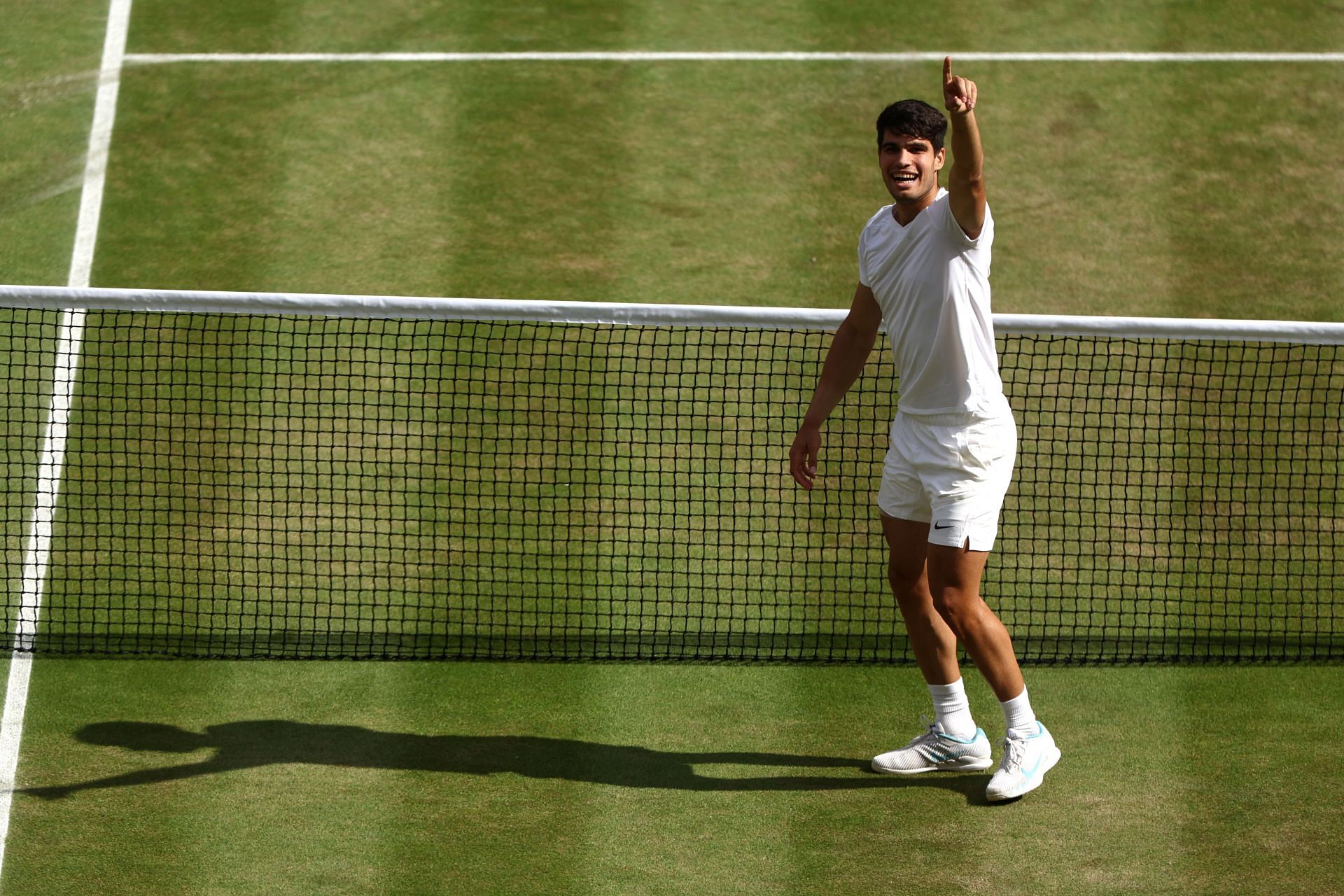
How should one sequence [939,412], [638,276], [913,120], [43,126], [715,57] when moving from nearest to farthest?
1. [913,120]
2. [939,412]
3. [638,276]
4. [43,126]
5. [715,57]

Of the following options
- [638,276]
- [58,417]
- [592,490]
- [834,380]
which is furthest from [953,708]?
[58,417]

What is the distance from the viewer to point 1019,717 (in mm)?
6758

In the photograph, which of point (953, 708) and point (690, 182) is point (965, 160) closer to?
point (953, 708)

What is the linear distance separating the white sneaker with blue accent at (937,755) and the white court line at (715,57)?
711cm

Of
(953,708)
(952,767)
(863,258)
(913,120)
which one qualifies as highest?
(913,120)

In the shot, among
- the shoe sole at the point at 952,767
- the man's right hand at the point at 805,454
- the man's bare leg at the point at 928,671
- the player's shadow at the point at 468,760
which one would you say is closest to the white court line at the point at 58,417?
the player's shadow at the point at 468,760

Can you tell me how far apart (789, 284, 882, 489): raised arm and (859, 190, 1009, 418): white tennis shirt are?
0.84ft

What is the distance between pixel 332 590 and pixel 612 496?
5.37 ft

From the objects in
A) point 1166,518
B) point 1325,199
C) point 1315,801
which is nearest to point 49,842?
point 1315,801

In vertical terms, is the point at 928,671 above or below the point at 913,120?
below

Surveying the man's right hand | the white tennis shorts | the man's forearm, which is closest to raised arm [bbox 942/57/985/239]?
the man's forearm

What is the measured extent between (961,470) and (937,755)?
1436 mm

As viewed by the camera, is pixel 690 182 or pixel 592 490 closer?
pixel 592 490

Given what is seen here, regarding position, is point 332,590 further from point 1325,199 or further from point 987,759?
point 1325,199
